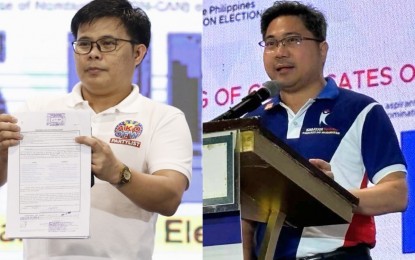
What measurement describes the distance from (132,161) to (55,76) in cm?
50

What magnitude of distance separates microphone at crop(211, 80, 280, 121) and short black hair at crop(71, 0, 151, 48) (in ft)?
1.24

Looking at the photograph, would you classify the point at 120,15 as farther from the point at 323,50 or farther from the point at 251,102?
the point at 323,50

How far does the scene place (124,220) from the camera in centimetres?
204

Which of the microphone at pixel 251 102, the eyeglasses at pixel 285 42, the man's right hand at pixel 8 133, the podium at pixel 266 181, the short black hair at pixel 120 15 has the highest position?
the short black hair at pixel 120 15

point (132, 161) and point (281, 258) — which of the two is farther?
point (281, 258)

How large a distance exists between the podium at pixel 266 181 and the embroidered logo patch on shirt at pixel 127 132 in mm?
280

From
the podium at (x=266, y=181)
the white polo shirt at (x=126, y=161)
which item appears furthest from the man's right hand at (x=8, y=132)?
the podium at (x=266, y=181)

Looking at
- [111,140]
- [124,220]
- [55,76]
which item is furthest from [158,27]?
[124,220]

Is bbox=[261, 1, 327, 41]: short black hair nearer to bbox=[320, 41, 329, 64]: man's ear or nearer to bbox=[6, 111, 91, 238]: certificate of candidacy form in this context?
bbox=[320, 41, 329, 64]: man's ear

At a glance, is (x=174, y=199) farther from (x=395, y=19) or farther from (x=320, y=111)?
(x=395, y=19)

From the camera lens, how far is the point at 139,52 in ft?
7.48

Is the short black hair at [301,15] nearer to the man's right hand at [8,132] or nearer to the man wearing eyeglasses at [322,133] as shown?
the man wearing eyeglasses at [322,133]

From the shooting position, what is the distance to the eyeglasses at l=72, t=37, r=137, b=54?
7.13 feet

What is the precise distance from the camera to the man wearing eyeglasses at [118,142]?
1971 mm
